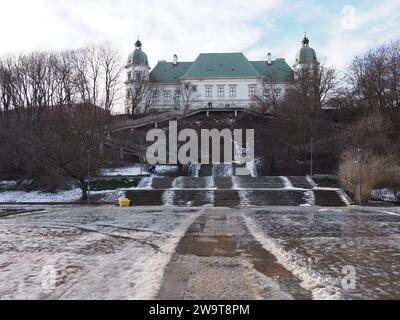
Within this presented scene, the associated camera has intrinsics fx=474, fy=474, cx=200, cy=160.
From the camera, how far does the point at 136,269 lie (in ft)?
27.7

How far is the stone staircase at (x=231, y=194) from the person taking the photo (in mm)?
32969

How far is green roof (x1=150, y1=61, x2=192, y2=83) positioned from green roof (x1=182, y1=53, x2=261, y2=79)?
3.52m

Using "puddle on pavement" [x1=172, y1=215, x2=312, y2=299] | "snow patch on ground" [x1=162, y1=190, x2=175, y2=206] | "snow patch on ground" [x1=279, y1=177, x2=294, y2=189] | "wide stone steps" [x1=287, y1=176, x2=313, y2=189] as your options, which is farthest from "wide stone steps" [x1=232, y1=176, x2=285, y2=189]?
"puddle on pavement" [x1=172, y1=215, x2=312, y2=299]

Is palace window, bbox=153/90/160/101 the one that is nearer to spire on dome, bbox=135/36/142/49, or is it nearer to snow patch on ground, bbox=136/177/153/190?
spire on dome, bbox=135/36/142/49

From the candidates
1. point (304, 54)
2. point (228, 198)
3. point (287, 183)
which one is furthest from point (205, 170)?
point (304, 54)

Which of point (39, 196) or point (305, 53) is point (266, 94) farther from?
point (39, 196)

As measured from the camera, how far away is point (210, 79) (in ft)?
322

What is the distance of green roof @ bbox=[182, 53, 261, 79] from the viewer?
98750 mm

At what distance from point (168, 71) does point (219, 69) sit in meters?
12.1

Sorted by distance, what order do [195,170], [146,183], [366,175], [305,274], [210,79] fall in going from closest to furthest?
1. [305,274]
2. [366,175]
3. [146,183]
4. [195,170]
5. [210,79]

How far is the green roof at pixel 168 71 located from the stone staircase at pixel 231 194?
6222 centimetres

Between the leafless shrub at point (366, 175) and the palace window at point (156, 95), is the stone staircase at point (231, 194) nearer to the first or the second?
the leafless shrub at point (366, 175)

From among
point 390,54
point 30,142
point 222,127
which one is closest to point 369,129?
point 390,54
